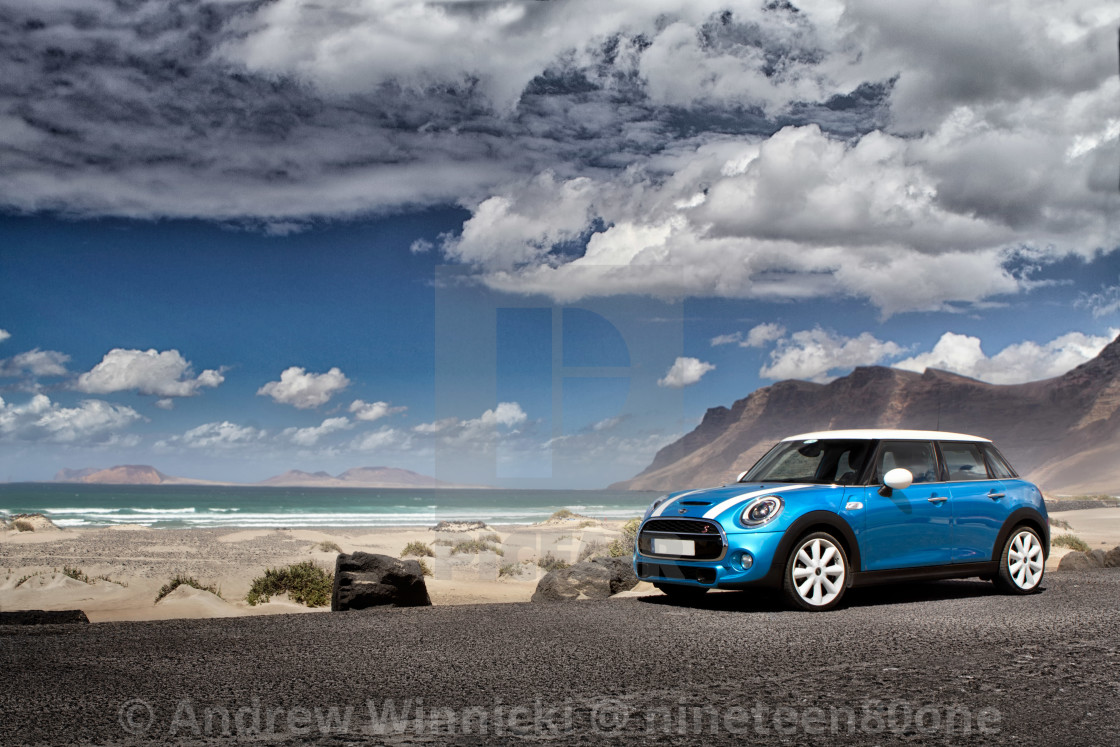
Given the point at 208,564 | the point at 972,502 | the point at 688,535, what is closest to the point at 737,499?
the point at 688,535

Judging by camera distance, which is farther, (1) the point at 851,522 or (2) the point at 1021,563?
(2) the point at 1021,563

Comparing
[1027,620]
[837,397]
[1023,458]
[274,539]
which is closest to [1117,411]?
[1023,458]

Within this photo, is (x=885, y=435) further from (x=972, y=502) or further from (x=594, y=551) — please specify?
(x=594, y=551)

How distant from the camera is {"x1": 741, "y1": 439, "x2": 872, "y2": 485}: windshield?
9.29m

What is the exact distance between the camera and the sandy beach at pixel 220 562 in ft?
42.5

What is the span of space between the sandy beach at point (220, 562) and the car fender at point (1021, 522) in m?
4.86

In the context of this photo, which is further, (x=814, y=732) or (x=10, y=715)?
(x=10, y=715)

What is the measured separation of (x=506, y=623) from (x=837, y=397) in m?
160

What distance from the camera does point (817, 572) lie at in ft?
27.9

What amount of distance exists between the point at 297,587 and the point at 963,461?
9.46 metres

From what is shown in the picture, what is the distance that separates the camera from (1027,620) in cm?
794

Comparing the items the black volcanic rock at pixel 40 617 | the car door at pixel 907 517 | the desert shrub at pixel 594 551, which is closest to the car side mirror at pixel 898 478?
the car door at pixel 907 517

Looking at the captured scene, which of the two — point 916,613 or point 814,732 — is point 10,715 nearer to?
point 814,732

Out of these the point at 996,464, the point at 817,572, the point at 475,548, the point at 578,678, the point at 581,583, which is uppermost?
the point at 996,464
